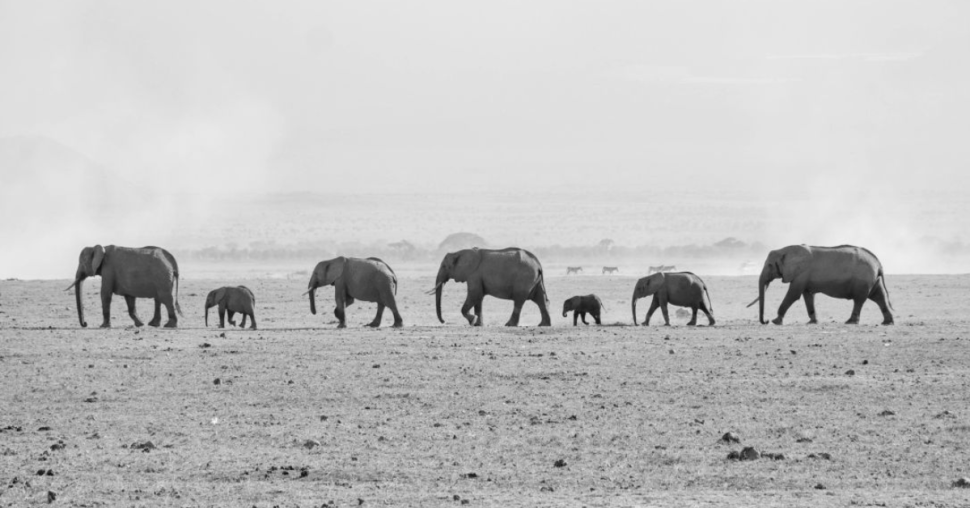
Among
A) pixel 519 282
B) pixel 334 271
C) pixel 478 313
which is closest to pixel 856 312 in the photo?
pixel 519 282

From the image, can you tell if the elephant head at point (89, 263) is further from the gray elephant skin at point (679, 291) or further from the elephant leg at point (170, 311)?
the gray elephant skin at point (679, 291)

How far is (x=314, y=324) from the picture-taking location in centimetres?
3119

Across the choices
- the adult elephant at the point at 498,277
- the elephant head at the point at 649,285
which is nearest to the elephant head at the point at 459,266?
the adult elephant at the point at 498,277

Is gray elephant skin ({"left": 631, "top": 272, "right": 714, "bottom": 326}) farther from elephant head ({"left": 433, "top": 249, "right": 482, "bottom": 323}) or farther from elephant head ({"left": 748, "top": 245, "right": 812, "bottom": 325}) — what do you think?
elephant head ({"left": 433, "top": 249, "right": 482, "bottom": 323})

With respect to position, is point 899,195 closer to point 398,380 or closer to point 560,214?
point 560,214

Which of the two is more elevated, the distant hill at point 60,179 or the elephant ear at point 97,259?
the distant hill at point 60,179

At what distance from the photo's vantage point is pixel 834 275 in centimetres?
2989

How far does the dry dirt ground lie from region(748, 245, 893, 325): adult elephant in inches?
84.3

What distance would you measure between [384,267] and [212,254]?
62.4 metres

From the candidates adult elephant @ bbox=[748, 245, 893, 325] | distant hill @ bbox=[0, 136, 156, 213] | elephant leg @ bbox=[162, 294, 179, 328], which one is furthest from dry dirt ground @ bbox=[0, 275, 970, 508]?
distant hill @ bbox=[0, 136, 156, 213]

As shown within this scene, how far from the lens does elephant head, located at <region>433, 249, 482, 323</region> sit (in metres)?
30.2

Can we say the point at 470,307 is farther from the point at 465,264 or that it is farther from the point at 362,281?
the point at 362,281

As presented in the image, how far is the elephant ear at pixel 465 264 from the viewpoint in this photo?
30172 mm

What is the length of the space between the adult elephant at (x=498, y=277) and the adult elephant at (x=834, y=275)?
14.8ft
